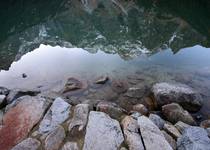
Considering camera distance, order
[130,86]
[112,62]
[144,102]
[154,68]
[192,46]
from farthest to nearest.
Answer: [192,46] → [112,62] → [154,68] → [130,86] → [144,102]

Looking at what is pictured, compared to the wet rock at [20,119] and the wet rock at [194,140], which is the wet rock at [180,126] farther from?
the wet rock at [20,119]

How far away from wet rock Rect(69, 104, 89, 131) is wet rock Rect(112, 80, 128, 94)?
3860 mm

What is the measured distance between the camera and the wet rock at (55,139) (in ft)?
22.9

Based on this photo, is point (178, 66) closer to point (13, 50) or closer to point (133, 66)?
point (133, 66)

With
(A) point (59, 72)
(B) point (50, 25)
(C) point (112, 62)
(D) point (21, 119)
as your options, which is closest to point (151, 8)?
(B) point (50, 25)

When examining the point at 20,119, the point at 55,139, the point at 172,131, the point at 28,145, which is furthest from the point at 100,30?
the point at 28,145

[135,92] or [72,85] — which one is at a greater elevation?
[72,85]

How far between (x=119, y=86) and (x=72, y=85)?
87.5 inches

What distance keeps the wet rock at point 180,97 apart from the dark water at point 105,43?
68 centimetres

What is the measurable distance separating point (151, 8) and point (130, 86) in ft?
67.6

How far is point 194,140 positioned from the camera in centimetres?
709

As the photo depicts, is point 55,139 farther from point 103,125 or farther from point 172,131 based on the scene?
point 172,131

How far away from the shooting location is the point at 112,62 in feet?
52.9

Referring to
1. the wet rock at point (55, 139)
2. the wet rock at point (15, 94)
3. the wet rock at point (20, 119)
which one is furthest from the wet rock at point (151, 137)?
the wet rock at point (15, 94)
